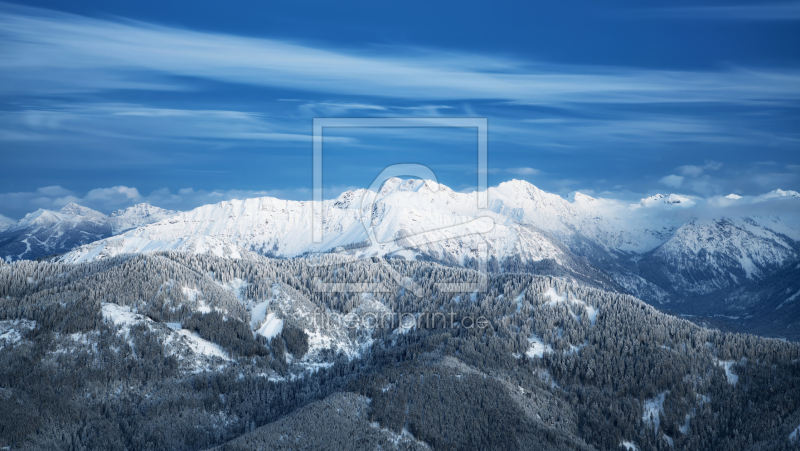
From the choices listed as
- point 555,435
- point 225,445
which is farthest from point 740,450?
point 225,445

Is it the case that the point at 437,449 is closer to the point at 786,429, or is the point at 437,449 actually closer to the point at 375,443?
the point at 375,443

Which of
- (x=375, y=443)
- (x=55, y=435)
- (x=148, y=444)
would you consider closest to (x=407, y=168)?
(x=375, y=443)

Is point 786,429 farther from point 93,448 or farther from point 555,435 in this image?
point 93,448

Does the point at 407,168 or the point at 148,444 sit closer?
the point at 407,168

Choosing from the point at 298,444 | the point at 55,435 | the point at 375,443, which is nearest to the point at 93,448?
the point at 55,435

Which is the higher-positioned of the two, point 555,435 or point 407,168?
point 407,168

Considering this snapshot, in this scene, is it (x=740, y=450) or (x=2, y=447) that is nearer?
(x=2, y=447)

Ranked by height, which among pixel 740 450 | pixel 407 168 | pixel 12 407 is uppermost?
pixel 407 168

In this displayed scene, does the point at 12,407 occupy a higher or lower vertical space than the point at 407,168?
lower
